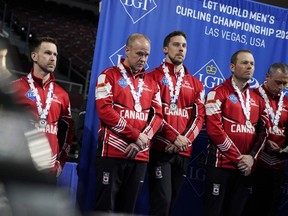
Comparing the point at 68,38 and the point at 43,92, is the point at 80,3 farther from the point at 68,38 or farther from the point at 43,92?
the point at 43,92

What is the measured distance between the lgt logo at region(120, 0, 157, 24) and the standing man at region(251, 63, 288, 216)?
1615 mm

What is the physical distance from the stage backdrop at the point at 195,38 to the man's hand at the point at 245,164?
3.28ft

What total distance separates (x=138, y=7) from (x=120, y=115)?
67.4 inches

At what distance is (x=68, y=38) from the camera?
825 inches

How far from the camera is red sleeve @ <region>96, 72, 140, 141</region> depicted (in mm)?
4461

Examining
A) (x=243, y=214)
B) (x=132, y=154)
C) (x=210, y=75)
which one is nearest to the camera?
(x=132, y=154)

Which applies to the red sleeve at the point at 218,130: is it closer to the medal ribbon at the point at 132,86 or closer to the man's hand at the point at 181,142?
the man's hand at the point at 181,142

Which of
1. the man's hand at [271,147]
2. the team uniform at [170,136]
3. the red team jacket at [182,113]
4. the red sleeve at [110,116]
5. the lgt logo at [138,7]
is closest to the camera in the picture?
the red sleeve at [110,116]

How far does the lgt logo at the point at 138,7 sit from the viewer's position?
5.69 meters

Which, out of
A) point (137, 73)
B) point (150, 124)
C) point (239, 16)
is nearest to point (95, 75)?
point (137, 73)

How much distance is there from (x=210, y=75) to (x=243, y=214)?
1722mm

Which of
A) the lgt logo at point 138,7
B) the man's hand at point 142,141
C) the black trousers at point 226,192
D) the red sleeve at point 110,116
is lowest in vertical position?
the black trousers at point 226,192

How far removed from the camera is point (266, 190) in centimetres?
534

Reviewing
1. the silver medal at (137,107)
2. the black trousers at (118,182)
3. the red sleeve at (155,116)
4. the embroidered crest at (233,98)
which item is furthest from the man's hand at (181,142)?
the embroidered crest at (233,98)
